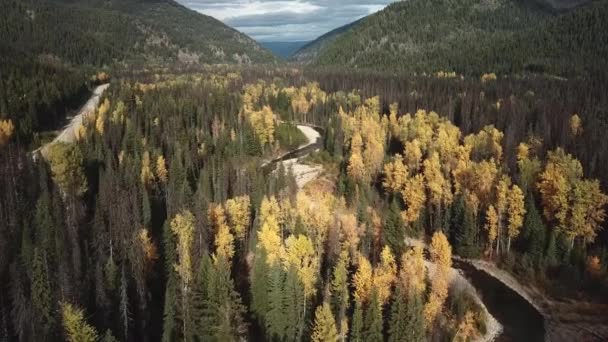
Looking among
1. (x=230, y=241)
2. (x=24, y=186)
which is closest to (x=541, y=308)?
(x=230, y=241)

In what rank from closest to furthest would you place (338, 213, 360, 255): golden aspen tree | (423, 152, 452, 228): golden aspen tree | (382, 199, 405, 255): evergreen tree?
(338, 213, 360, 255): golden aspen tree, (382, 199, 405, 255): evergreen tree, (423, 152, 452, 228): golden aspen tree

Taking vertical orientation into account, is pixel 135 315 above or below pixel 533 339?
above

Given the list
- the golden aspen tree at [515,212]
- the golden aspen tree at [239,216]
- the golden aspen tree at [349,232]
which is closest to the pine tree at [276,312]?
the golden aspen tree at [349,232]

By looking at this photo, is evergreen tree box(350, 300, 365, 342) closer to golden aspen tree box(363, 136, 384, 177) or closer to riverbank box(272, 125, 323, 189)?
riverbank box(272, 125, 323, 189)

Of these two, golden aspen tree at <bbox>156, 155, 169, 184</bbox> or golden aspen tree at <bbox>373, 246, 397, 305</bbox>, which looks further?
golden aspen tree at <bbox>156, 155, 169, 184</bbox>

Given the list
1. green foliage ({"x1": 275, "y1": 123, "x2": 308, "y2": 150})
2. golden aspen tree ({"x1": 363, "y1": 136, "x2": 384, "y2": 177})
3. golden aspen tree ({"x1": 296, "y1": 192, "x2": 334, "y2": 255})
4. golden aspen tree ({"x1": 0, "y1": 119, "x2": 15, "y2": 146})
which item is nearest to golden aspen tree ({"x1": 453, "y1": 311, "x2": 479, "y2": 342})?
golden aspen tree ({"x1": 296, "y1": 192, "x2": 334, "y2": 255})

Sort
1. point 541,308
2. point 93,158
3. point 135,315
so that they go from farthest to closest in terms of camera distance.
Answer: point 93,158 < point 541,308 < point 135,315

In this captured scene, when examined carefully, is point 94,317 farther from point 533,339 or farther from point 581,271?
point 581,271
